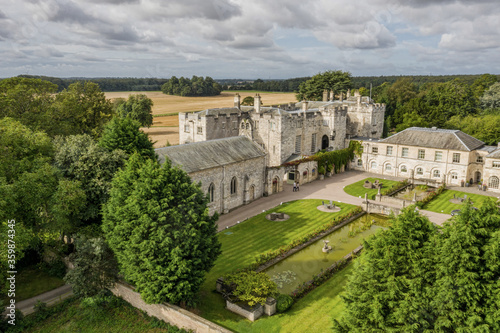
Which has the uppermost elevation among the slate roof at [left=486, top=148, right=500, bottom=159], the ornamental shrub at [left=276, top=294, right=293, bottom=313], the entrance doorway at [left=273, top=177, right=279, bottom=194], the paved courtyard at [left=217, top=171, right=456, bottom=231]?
the slate roof at [left=486, top=148, right=500, bottom=159]

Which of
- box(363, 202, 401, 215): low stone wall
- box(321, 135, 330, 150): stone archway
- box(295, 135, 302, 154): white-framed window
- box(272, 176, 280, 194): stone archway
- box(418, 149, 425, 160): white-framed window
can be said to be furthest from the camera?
box(321, 135, 330, 150): stone archway

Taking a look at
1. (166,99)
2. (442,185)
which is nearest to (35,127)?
(442,185)

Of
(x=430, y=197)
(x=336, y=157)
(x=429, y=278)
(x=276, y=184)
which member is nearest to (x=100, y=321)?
(x=429, y=278)

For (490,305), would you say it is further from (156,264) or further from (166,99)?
(166,99)

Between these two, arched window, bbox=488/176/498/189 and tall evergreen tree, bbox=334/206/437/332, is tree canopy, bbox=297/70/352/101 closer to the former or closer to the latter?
arched window, bbox=488/176/498/189

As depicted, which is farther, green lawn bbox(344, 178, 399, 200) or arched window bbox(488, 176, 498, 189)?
arched window bbox(488, 176, 498, 189)

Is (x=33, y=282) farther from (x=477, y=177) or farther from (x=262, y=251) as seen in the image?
(x=477, y=177)

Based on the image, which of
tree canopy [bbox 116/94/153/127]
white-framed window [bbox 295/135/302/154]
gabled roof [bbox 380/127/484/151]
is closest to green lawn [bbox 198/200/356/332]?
white-framed window [bbox 295/135/302/154]
